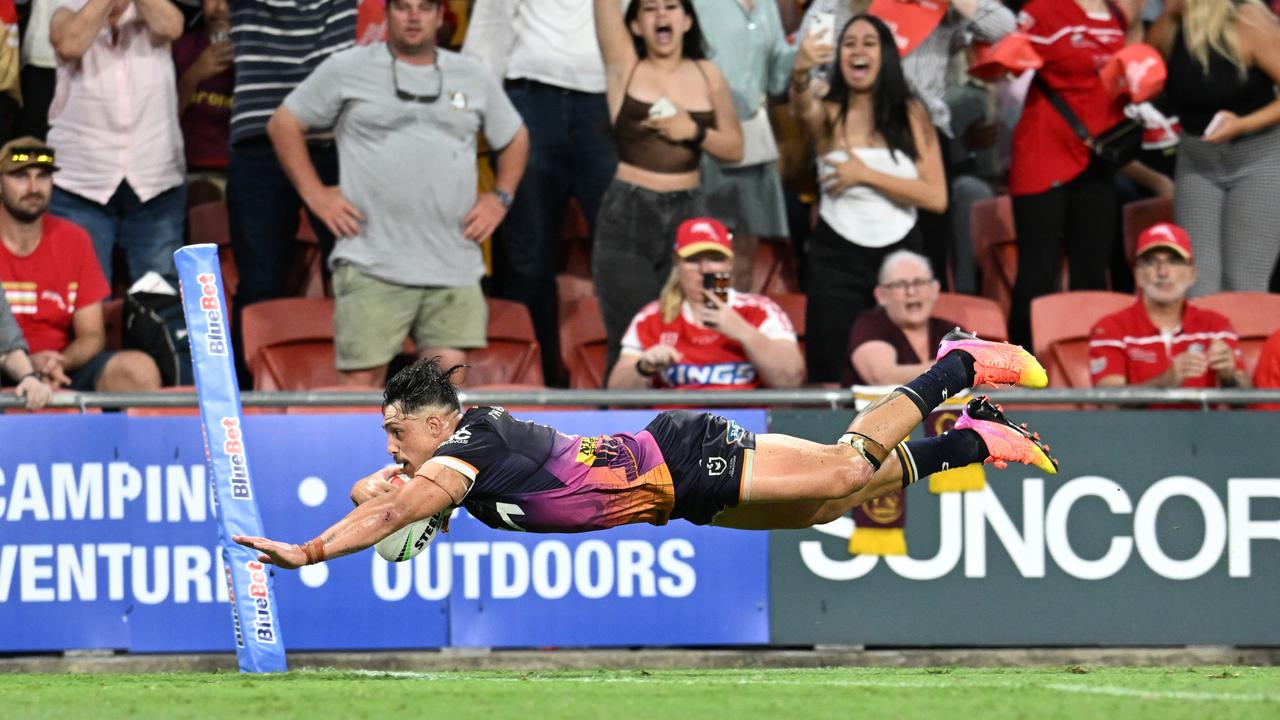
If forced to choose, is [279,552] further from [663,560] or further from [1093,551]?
[1093,551]

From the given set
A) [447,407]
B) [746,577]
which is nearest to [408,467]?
[447,407]

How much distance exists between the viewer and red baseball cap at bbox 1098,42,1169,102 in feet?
35.3

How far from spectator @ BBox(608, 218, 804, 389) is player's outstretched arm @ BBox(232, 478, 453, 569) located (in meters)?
2.85

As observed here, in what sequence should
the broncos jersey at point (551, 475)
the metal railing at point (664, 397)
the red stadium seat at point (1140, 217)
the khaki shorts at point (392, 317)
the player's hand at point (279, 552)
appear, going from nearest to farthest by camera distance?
the player's hand at point (279, 552), the broncos jersey at point (551, 475), the metal railing at point (664, 397), the khaki shorts at point (392, 317), the red stadium seat at point (1140, 217)

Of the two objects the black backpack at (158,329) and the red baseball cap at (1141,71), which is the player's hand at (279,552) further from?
the red baseball cap at (1141,71)

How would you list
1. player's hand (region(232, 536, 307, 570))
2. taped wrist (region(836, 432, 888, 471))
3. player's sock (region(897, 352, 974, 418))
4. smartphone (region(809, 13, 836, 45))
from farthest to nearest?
smartphone (region(809, 13, 836, 45)) < player's sock (region(897, 352, 974, 418)) < taped wrist (region(836, 432, 888, 471)) < player's hand (region(232, 536, 307, 570))

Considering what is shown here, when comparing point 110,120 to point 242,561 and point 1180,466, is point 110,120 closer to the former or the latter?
point 242,561

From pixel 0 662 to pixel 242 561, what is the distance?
1.60 metres

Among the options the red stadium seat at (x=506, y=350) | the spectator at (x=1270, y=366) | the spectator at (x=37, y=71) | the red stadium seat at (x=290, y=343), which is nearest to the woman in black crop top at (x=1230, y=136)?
the spectator at (x=1270, y=366)

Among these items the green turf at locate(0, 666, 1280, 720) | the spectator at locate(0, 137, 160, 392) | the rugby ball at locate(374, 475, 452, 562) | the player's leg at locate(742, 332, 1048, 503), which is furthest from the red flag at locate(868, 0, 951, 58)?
the rugby ball at locate(374, 475, 452, 562)

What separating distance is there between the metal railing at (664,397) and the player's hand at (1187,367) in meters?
0.44

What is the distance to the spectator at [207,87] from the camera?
37.4 ft

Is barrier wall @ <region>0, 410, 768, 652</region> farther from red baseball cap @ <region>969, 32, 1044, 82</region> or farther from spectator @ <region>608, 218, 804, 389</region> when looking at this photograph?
red baseball cap @ <region>969, 32, 1044, 82</region>

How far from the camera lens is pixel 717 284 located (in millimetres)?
9781
